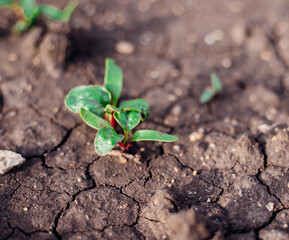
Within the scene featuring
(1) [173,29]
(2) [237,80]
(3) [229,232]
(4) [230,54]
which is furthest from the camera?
(1) [173,29]

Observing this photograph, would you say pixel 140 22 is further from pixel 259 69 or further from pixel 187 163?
pixel 187 163

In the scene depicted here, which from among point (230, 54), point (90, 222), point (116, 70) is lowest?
point (90, 222)

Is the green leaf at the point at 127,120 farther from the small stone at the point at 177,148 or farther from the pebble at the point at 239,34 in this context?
the pebble at the point at 239,34

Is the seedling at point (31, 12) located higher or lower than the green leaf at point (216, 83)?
higher

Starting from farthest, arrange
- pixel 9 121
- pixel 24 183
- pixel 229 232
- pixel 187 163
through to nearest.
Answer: pixel 9 121 → pixel 187 163 → pixel 24 183 → pixel 229 232

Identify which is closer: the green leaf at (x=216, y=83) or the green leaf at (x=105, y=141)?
the green leaf at (x=105, y=141)

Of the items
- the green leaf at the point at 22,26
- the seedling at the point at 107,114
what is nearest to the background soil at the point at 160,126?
the green leaf at the point at 22,26

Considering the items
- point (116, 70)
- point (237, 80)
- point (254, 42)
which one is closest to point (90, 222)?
point (116, 70)

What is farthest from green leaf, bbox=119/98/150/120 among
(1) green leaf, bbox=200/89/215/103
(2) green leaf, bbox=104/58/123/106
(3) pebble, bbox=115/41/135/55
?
(3) pebble, bbox=115/41/135/55
